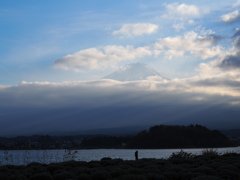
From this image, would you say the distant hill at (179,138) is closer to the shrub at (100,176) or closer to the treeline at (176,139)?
the treeline at (176,139)

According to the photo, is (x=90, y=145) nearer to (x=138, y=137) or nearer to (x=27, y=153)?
(x=138, y=137)

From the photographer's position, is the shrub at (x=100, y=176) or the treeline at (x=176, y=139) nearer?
the shrub at (x=100, y=176)

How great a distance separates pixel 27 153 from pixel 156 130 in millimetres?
52665

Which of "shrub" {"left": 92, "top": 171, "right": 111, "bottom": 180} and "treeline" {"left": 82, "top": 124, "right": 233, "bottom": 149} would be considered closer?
"shrub" {"left": 92, "top": 171, "right": 111, "bottom": 180}

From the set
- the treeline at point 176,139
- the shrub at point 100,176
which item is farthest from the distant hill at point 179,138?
the shrub at point 100,176

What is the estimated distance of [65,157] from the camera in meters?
19.2

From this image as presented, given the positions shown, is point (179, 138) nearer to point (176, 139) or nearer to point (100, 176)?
point (176, 139)

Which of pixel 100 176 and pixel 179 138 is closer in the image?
pixel 100 176

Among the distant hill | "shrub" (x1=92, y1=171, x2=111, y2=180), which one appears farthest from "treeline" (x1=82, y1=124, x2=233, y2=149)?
"shrub" (x1=92, y1=171, x2=111, y2=180)

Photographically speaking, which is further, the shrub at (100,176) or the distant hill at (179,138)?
the distant hill at (179,138)

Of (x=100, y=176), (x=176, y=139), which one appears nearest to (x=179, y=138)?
(x=176, y=139)

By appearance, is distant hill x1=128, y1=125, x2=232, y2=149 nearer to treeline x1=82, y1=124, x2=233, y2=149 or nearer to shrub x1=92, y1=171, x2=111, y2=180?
treeline x1=82, y1=124, x2=233, y2=149

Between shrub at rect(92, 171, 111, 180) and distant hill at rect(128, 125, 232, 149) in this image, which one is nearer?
shrub at rect(92, 171, 111, 180)

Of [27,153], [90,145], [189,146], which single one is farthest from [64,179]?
[90,145]
